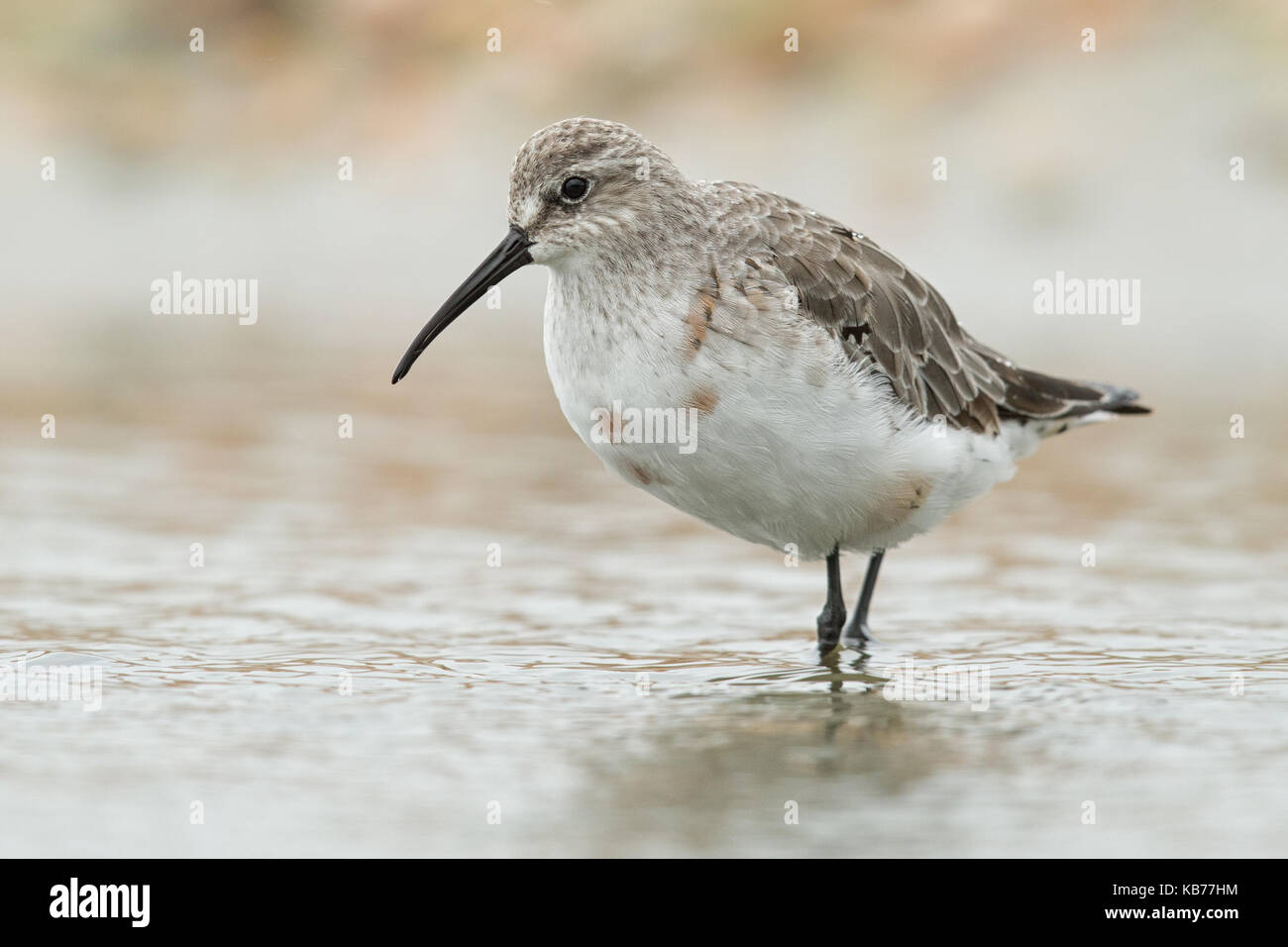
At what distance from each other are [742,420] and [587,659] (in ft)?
4.87

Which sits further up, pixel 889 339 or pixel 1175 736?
pixel 889 339

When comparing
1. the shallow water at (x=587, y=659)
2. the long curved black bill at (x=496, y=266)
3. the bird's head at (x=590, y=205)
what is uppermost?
the bird's head at (x=590, y=205)

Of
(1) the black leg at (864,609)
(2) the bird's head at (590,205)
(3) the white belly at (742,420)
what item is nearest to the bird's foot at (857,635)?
(1) the black leg at (864,609)

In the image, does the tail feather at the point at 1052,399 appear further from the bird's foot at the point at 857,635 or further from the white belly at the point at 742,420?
the bird's foot at the point at 857,635

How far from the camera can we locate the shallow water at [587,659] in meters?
6.16

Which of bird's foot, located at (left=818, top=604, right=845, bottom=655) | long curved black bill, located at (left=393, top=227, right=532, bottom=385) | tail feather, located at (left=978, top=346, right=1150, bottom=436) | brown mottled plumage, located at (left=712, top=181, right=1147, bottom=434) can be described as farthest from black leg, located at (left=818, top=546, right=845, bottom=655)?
long curved black bill, located at (left=393, top=227, right=532, bottom=385)

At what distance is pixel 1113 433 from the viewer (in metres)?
13.9

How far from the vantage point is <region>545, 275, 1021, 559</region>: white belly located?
7578 millimetres

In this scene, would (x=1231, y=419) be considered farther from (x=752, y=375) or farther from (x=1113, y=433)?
(x=752, y=375)

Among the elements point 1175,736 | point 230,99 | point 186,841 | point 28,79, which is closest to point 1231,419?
point 1175,736

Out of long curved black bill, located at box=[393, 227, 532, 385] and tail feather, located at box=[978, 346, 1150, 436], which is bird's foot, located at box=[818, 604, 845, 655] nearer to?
tail feather, located at box=[978, 346, 1150, 436]

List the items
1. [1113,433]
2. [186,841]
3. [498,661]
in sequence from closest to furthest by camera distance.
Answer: [186,841], [498,661], [1113,433]

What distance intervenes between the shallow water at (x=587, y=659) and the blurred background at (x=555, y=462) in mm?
32

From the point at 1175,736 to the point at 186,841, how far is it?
149 inches
